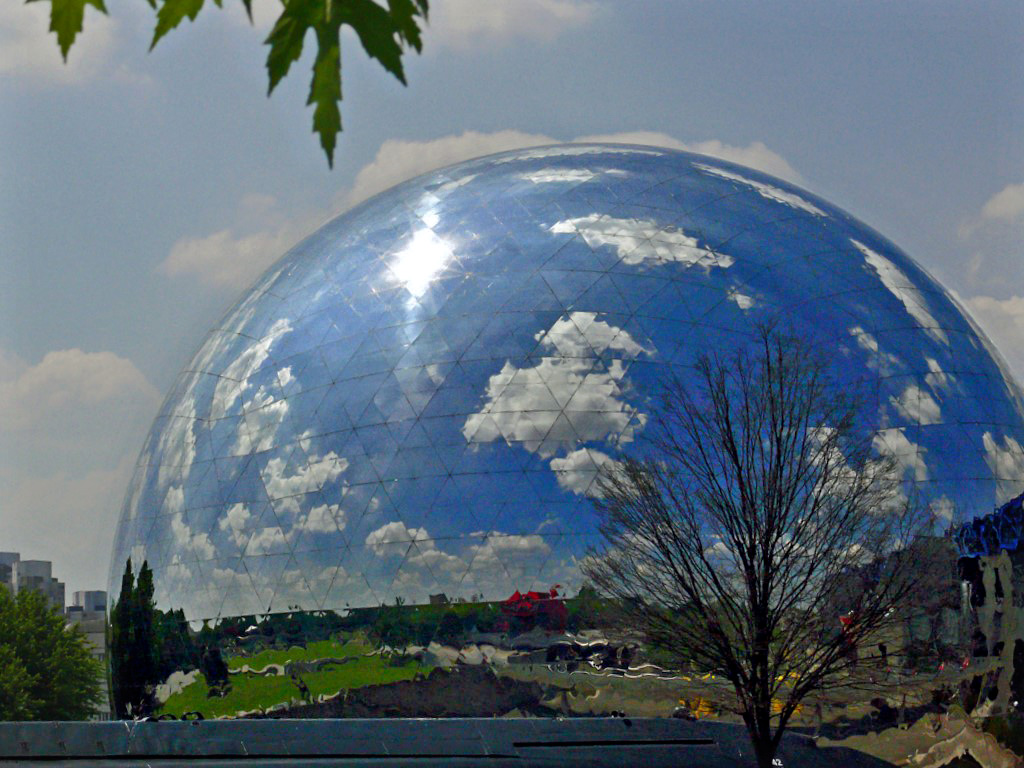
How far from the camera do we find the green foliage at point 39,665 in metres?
46.9

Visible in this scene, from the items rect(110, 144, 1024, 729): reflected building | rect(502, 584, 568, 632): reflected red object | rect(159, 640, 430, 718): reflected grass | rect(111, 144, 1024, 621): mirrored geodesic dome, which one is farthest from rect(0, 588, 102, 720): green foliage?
rect(502, 584, 568, 632): reflected red object

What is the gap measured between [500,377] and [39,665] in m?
33.0

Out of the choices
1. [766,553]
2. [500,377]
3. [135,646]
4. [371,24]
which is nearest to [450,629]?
[500,377]

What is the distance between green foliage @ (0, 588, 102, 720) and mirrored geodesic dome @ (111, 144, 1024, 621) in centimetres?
2338

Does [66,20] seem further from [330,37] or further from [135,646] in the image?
[135,646]

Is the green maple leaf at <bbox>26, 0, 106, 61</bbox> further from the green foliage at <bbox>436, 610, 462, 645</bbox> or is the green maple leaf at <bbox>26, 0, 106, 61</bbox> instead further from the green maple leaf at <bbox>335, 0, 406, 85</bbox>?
the green foliage at <bbox>436, 610, 462, 645</bbox>

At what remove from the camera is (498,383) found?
870 inches

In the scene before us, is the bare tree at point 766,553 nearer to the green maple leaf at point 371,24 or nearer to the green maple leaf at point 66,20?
the green maple leaf at point 371,24

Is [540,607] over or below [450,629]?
over

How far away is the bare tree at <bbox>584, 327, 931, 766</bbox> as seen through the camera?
17484 millimetres

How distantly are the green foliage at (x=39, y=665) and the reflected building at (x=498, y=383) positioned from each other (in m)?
23.9

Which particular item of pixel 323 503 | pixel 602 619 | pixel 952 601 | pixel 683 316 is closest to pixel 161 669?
pixel 323 503

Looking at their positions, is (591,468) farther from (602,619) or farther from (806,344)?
(806,344)

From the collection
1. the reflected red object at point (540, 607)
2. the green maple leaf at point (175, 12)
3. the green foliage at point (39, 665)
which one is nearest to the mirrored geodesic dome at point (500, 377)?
the reflected red object at point (540, 607)
